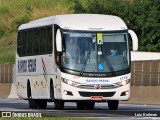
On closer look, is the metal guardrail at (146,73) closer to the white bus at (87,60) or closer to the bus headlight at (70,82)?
the white bus at (87,60)

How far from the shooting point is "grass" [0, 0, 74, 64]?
86.8 m

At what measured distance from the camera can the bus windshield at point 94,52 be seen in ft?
108

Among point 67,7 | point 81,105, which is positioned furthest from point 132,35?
point 67,7

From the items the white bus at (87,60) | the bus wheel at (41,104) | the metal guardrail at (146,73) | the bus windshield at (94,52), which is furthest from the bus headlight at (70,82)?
the metal guardrail at (146,73)

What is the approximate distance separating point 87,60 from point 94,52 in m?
0.42

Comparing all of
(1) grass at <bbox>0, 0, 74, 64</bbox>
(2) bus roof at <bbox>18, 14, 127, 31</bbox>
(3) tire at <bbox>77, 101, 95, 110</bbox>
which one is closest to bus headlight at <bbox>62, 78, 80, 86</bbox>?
(2) bus roof at <bbox>18, 14, 127, 31</bbox>

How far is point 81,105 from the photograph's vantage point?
36.0 m

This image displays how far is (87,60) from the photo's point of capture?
32.8 meters

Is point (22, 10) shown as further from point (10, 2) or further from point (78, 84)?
point (78, 84)

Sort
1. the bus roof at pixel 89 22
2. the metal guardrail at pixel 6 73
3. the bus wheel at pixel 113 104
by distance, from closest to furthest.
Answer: the bus roof at pixel 89 22
the bus wheel at pixel 113 104
the metal guardrail at pixel 6 73

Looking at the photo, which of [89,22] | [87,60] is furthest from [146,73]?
[87,60]

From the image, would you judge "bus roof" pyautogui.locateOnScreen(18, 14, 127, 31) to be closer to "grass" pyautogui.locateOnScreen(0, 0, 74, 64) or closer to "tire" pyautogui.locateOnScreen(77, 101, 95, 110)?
"tire" pyautogui.locateOnScreen(77, 101, 95, 110)

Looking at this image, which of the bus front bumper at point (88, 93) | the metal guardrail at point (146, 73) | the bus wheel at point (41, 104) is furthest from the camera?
the metal guardrail at point (146, 73)

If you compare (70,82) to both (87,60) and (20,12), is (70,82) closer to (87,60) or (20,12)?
(87,60)
